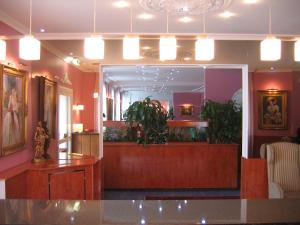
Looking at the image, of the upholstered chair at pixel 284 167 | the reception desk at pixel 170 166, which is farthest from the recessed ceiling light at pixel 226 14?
the reception desk at pixel 170 166

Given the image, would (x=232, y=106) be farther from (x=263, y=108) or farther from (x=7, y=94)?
(x=7, y=94)

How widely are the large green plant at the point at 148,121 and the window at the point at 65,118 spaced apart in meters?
1.65

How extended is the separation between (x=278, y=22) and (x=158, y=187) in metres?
4.02

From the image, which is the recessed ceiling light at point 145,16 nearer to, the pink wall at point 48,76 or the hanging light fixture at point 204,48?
the hanging light fixture at point 204,48

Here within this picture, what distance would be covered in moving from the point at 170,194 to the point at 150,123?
4.95 feet

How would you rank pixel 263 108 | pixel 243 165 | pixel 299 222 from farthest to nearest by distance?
pixel 263 108, pixel 243 165, pixel 299 222

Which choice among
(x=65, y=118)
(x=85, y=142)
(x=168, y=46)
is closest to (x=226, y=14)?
(x=168, y=46)

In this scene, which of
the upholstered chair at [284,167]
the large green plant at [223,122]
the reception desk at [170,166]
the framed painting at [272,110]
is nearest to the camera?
the upholstered chair at [284,167]

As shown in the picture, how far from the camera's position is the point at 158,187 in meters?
6.87

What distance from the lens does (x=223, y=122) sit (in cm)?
720

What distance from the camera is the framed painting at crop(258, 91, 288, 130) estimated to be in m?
9.12

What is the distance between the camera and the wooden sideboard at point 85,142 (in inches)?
324

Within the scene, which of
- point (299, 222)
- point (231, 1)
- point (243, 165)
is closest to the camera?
point (299, 222)

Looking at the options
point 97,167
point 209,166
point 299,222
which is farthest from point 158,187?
point 299,222
